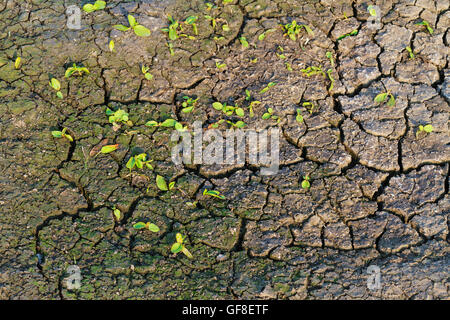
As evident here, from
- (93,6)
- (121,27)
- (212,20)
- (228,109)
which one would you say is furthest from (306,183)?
(93,6)

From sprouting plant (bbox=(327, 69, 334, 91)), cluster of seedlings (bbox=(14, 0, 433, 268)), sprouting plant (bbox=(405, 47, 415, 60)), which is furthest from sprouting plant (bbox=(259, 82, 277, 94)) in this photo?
sprouting plant (bbox=(405, 47, 415, 60))

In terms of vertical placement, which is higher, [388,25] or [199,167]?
[388,25]

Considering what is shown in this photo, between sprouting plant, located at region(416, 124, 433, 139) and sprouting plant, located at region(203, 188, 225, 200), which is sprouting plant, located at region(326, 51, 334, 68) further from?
sprouting plant, located at region(203, 188, 225, 200)

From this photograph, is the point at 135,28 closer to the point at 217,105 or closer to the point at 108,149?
the point at 217,105

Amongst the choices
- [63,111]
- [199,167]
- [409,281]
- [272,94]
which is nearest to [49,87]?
[63,111]

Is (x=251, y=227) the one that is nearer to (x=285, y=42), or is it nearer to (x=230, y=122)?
(x=230, y=122)
